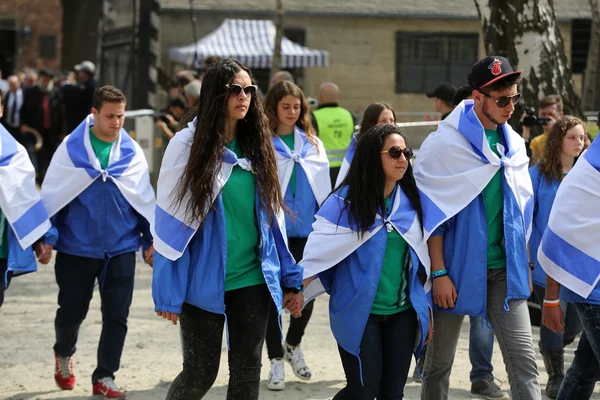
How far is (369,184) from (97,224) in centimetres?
217

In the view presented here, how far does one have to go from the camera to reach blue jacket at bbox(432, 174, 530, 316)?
17.6ft

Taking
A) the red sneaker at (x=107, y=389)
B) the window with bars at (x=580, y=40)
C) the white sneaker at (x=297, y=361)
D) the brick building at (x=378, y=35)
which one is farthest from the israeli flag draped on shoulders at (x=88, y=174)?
the window with bars at (x=580, y=40)

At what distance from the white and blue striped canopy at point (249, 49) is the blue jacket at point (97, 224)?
1722 cm

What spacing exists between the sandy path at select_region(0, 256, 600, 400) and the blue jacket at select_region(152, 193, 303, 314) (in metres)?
2.13

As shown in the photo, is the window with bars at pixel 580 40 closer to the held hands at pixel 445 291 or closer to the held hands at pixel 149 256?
the held hands at pixel 149 256

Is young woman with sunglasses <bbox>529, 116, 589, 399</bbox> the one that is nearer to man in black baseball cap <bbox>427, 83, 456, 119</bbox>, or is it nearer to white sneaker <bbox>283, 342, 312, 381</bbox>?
man in black baseball cap <bbox>427, 83, 456, 119</bbox>

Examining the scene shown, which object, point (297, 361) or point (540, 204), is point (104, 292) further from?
point (540, 204)

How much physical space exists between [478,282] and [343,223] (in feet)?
2.41

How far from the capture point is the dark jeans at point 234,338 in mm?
5043

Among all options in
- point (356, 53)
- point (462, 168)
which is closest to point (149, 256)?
point (462, 168)

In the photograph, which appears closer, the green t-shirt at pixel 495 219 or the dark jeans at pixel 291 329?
the green t-shirt at pixel 495 219

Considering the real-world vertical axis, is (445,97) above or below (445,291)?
above

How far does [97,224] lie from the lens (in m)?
6.76

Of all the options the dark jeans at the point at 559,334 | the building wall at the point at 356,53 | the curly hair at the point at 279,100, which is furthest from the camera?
the building wall at the point at 356,53
